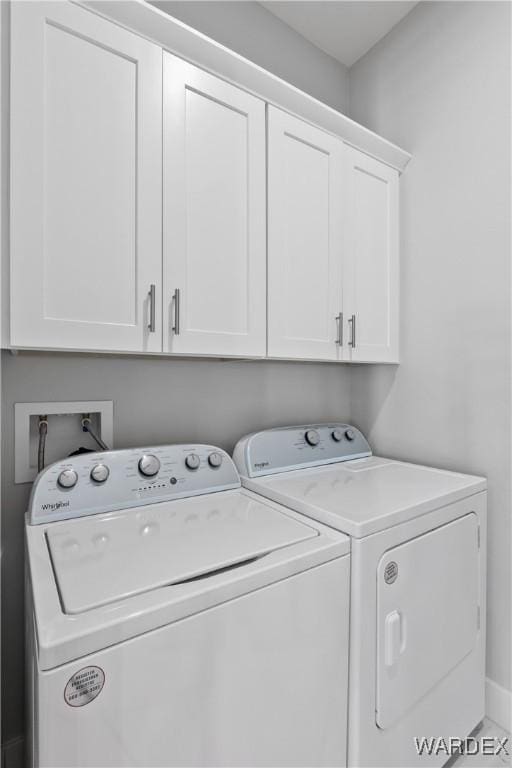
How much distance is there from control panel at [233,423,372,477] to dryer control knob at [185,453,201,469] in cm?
22

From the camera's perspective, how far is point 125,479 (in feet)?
4.02

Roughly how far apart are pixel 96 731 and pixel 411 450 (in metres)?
1.61

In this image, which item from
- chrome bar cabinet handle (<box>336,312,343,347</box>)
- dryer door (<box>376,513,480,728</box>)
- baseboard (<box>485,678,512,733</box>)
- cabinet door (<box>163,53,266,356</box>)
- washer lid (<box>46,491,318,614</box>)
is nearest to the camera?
washer lid (<box>46,491,318,614</box>)

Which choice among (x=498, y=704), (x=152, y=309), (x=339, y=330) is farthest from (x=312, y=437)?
(x=498, y=704)

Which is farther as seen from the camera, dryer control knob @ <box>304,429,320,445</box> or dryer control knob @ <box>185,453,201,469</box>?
dryer control knob @ <box>304,429,320,445</box>

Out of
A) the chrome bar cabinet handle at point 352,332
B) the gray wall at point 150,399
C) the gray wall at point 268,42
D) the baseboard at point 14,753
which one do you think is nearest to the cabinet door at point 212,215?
the gray wall at point 150,399

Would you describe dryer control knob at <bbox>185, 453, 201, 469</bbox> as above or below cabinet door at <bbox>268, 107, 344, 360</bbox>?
below

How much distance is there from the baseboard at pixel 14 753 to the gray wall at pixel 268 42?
8.79 feet

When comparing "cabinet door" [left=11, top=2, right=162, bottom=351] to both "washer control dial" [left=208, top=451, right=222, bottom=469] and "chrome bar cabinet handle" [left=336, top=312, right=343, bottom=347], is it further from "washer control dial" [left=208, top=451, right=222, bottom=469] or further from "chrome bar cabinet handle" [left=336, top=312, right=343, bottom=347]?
"chrome bar cabinet handle" [left=336, top=312, right=343, bottom=347]

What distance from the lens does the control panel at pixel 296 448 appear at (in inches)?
60.8

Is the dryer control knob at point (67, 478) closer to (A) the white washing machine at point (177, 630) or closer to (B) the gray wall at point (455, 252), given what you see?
(A) the white washing machine at point (177, 630)

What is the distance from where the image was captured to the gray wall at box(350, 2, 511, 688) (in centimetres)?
155

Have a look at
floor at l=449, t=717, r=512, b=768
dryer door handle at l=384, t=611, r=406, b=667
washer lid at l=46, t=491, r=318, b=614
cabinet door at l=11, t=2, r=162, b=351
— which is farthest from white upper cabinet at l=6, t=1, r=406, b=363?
floor at l=449, t=717, r=512, b=768

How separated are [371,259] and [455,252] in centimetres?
34
